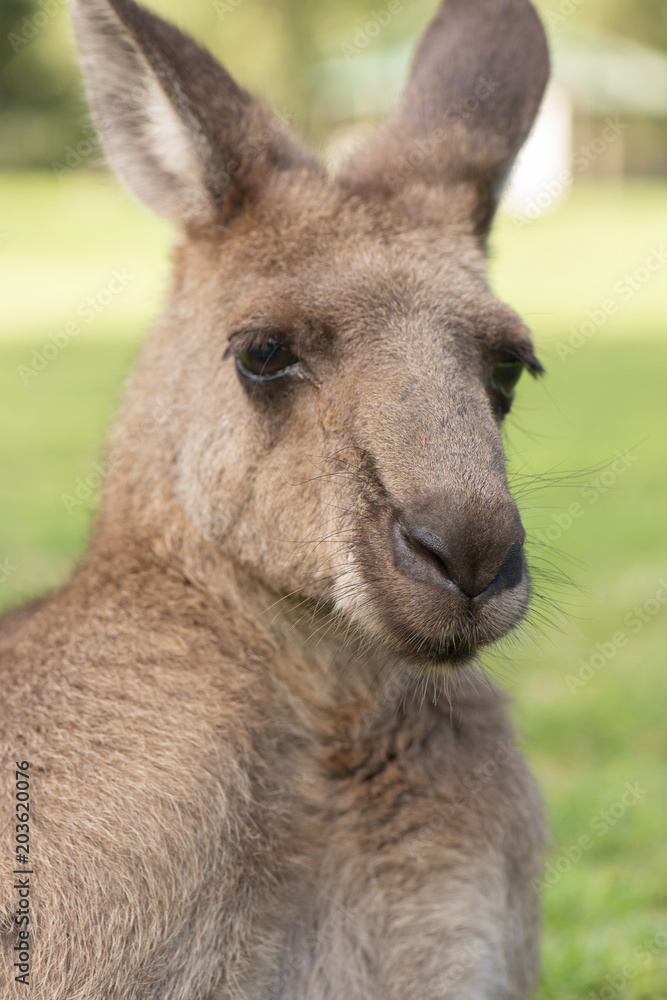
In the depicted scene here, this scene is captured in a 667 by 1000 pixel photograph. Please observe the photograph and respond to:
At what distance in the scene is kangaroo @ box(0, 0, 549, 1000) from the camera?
11.4ft

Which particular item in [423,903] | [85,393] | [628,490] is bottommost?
[85,393]

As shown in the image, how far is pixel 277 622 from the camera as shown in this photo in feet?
13.2

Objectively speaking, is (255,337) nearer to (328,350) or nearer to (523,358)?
(328,350)

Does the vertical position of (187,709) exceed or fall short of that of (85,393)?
it exceeds it

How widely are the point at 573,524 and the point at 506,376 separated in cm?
736

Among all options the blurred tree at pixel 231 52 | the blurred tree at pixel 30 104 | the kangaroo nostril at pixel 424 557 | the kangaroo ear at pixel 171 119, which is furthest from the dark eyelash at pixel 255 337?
the blurred tree at pixel 30 104

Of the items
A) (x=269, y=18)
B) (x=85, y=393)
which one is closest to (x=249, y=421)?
(x=85, y=393)

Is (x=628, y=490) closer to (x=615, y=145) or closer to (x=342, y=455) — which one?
(x=342, y=455)

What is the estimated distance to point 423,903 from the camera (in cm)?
379

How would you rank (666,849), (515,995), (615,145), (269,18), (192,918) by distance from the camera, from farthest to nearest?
(615,145), (269,18), (666,849), (515,995), (192,918)

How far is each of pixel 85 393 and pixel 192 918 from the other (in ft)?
47.7

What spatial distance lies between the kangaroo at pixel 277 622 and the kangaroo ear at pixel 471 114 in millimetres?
73

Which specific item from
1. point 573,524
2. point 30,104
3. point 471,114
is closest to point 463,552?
point 471,114

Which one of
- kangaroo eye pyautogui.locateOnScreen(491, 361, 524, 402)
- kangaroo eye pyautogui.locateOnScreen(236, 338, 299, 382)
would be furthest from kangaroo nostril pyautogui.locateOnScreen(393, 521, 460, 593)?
kangaroo eye pyautogui.locateOnScreen(491, 361, 524, 402)
